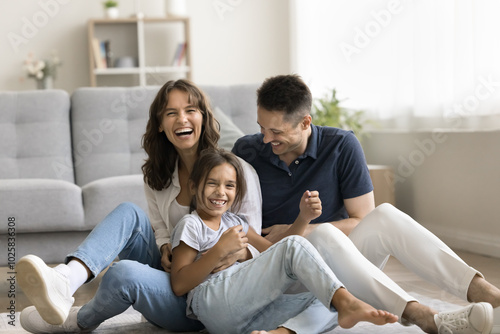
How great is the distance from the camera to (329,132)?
2.19 meters

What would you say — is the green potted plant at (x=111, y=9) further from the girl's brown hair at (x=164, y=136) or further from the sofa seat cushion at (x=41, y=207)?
the girl's brown hair at (x=164, y=136)

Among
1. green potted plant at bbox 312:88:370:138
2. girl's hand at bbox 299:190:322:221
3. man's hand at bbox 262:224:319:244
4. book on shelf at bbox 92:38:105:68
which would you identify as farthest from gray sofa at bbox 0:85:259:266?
book on shelf at bbox 92:38:105:68

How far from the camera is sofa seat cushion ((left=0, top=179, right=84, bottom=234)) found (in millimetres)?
3094

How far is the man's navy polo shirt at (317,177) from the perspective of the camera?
6.94ft

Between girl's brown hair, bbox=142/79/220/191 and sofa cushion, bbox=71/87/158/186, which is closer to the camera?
girl's brown hair, bbox=142/79/220/191

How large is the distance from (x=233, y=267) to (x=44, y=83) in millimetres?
4167

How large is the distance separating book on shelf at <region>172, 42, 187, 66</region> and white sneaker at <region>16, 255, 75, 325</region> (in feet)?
13.4

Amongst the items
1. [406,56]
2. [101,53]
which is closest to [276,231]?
[406,56]

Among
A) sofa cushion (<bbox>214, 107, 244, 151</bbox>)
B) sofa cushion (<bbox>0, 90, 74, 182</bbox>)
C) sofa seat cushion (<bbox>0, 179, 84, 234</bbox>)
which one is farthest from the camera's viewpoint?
sofa cushion (<bbox>0, 90, 74, 182</bbox>)

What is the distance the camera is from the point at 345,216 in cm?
219

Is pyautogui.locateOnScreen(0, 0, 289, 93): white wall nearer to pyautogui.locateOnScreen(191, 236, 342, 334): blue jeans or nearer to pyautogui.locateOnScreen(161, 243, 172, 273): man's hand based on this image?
pyautogui.locateOnScreen(161, 243, 172, 273): man's hand

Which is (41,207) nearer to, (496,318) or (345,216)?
(345,216)

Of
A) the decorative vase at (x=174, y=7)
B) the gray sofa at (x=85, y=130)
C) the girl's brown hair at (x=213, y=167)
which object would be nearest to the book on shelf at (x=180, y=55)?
the decorative vase at (x=174, y=7)

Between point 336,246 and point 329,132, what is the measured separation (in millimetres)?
507
